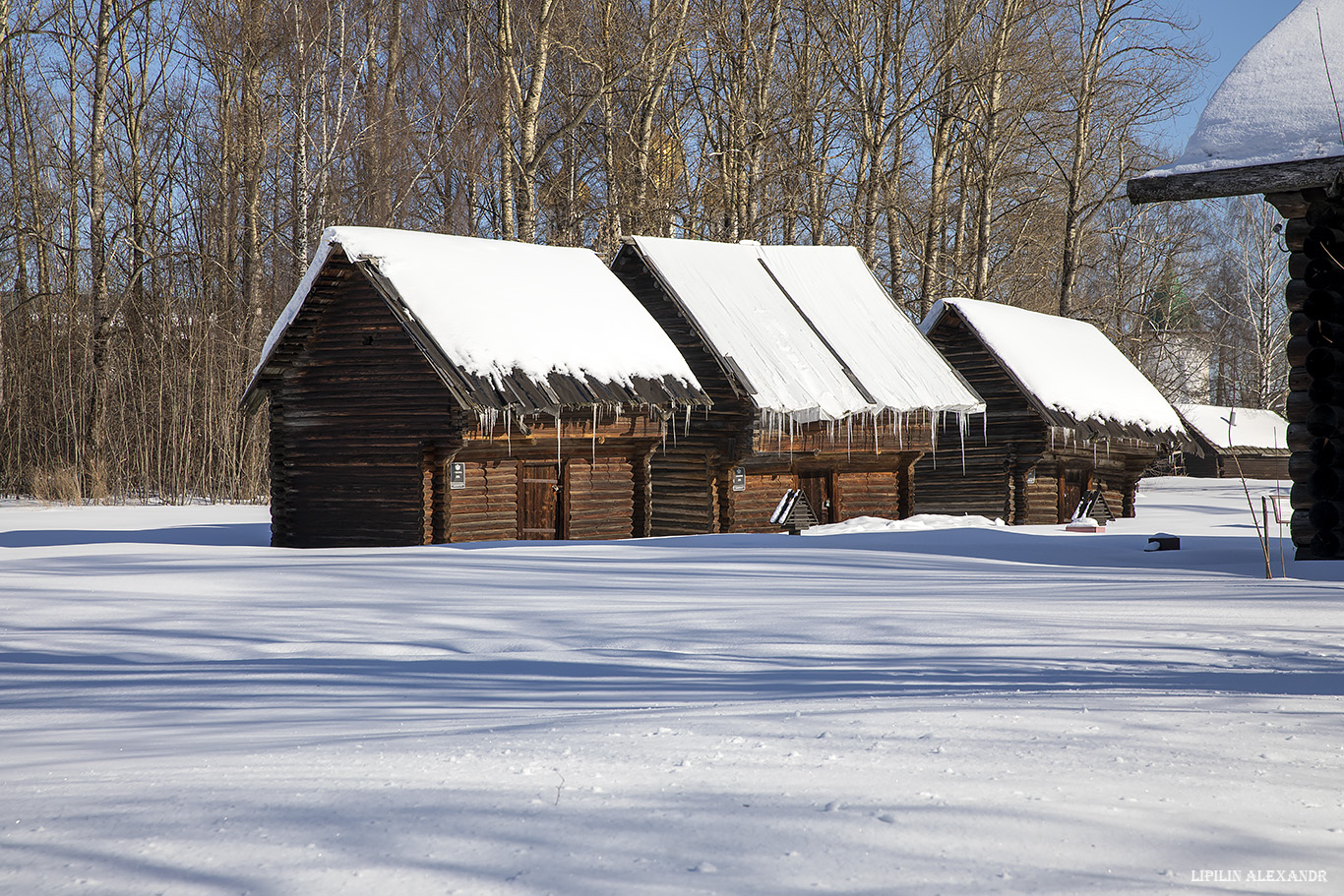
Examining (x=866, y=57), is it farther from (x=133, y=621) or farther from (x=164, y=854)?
(x=164, y=854)

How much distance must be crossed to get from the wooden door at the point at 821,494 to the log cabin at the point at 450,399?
4.24 metres

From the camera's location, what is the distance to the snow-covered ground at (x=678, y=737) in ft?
10.6

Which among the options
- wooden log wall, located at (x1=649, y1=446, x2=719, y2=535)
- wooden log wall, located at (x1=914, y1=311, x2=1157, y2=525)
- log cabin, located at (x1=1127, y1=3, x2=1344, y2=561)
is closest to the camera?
log cabin, located at (x1=1127, y1=3, x2=1344, y2=561)

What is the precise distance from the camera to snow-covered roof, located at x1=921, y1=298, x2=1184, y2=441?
26.0m

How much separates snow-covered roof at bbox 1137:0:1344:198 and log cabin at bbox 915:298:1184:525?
46.1ft

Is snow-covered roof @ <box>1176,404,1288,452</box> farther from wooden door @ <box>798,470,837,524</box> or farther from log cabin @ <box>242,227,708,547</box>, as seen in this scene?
log cabin @ <box>242,227,708,547</box>

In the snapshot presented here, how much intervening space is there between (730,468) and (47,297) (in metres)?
21.6

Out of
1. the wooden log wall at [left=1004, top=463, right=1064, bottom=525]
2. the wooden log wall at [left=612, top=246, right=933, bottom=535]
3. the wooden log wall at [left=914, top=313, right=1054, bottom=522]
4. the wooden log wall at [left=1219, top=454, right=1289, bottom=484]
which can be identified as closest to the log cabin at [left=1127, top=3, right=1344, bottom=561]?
the wooden log wall at [left=612, top=246, right=933, bottom=535]

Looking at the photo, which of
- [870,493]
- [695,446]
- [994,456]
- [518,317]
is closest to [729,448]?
[695,446]

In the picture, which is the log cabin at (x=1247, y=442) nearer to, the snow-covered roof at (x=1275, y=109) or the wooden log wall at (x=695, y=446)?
the wooden log wall at (x=695, y=446)

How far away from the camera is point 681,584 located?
10.9 m

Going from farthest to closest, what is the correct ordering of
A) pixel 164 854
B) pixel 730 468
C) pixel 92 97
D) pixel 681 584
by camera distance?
1. pixel 92 97
2. pixel 730 468
3. pixel 681 584
4. pixel 164 854

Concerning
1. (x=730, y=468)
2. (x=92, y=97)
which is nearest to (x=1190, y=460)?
(x=730, y=468)

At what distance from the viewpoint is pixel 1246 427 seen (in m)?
47.8
